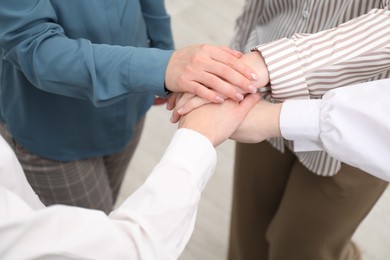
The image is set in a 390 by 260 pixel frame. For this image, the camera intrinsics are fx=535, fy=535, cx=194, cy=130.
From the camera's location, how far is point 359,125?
89cm

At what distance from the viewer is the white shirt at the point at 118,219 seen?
0.65 metres

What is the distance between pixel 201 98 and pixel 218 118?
0.06 m

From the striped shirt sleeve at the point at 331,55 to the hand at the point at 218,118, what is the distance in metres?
0.07

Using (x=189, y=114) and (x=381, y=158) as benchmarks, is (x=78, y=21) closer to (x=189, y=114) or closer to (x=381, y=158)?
(x=189, y=114)

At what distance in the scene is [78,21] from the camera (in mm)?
1044

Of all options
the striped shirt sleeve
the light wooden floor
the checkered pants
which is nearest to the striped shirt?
the striped shirt sleeve

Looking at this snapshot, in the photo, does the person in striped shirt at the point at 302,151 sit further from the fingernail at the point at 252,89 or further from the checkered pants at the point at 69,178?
the checkered pants at the point at 69,178

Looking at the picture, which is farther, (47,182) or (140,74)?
(47,182)

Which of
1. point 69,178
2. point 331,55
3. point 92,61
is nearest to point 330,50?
point 331,55

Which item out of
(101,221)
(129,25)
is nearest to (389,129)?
(101,221)

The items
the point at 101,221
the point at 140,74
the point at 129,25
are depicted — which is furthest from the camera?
the point at 129,25

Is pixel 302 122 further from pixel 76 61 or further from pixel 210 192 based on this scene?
pixel 210 192

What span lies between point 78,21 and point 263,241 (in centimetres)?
92

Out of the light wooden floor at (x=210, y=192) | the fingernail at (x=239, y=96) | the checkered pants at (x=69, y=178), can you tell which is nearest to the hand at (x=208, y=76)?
the fingernail at (x=239, y=96)
